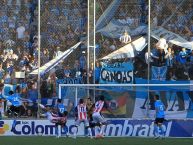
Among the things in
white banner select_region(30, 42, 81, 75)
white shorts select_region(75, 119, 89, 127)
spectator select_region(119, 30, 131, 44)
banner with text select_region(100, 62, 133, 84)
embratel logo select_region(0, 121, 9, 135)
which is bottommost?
embratel logo select_region(0, 121, 9, 135)

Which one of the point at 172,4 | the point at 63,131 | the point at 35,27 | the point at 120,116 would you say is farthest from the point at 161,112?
the point at 35,27

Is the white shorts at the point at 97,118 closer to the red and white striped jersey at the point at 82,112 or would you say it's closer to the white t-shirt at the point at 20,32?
the red and white striped jersey at the point at 82,112

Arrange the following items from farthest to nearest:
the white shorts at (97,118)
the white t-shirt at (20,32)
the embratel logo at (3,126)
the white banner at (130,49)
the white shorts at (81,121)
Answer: the white t-shirt at (20,32) < the white banner at (130,49) < the embratel logo at (3,126) < the white shorts at (81,121) < the white shorts at (97,118)

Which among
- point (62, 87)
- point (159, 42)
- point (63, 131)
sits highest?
point (159, 42)

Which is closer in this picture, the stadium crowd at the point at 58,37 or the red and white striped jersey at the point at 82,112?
the red and white striped jersey at the point at 82,112

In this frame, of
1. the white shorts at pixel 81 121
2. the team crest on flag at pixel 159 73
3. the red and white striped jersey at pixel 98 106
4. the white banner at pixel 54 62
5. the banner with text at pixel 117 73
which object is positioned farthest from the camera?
the white banner at pixel 54 62

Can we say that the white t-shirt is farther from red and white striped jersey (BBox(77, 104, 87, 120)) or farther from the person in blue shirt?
red and white striped jersey (BBox(77, 104, 87, 120))

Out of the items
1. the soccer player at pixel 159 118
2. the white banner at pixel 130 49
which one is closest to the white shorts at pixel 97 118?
the soccer player at pixel 159 118

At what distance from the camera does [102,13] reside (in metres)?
28.8

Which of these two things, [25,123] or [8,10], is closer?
[25,123]

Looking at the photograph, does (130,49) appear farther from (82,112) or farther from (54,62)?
(82,112)

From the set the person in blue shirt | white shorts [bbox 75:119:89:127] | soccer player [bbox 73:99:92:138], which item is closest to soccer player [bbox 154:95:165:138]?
soccer player [bbox 73:99:92:138]

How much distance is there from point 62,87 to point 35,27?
3619mm

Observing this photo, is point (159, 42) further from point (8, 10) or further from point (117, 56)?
point (8, 10)
